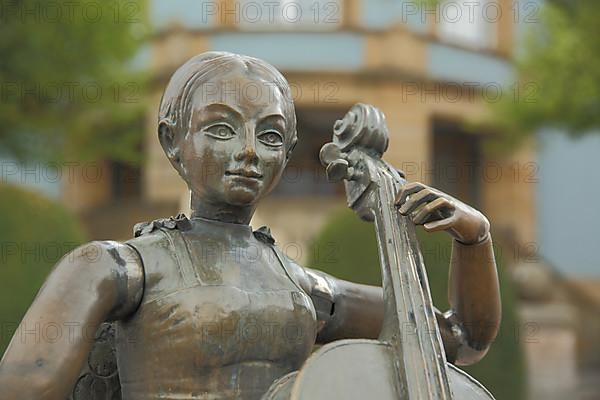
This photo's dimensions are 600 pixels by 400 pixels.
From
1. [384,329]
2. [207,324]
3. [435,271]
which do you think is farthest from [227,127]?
[435,271]

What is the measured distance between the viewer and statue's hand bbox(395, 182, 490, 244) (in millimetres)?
1885

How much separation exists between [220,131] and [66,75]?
353 inches

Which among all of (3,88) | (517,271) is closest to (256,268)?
(3,88)

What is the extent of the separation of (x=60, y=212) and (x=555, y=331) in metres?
7.30

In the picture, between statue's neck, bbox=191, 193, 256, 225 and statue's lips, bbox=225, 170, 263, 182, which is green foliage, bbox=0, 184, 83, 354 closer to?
statue's neck, bbox=191, 193, 256, 225

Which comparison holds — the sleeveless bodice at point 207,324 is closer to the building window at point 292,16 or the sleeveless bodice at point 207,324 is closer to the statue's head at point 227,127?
the statue's head at point 227,127

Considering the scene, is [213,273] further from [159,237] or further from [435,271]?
[435,271]

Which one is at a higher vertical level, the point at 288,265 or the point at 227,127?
the point at 227,127

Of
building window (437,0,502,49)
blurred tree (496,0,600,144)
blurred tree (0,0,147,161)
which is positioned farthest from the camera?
building window (437,0,502,49)

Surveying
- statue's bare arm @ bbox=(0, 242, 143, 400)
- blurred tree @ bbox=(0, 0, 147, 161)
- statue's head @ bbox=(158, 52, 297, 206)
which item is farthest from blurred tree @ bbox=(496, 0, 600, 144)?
statue's bare arm @ bbox=(0, 242, 143, 400)

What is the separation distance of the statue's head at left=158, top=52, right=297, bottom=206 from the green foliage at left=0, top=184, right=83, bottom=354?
329cm

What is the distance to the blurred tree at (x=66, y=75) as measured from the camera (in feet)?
32.6

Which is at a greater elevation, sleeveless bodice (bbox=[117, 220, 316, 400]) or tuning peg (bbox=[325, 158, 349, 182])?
tuning peg (bbox=[325, 158, 349, 182])

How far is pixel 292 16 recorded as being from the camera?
16219 millimetres
